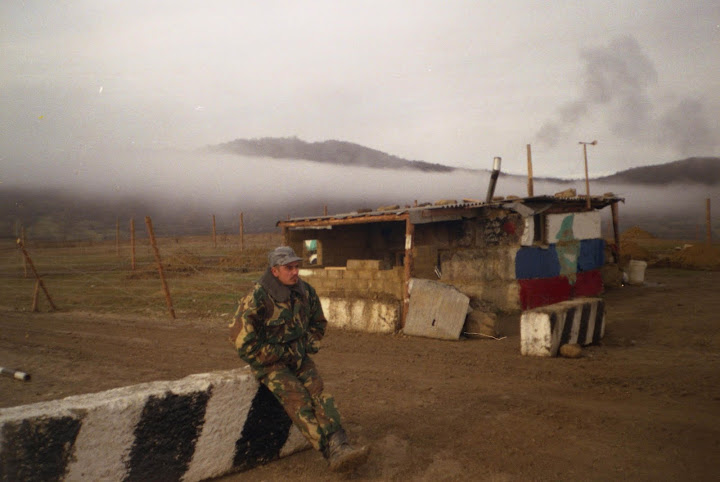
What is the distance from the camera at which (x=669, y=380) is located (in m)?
6.09

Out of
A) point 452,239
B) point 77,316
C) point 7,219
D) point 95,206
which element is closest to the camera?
point 452,239

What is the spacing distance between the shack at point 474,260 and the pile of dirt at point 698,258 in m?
11.5

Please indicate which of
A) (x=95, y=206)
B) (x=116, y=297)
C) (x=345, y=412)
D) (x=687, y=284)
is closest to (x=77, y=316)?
(x=116, y=297)

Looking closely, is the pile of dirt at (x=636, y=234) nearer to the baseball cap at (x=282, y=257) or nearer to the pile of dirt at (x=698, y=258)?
the pile of dirt at (x=698, y=258)

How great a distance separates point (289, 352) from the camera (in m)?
3.95

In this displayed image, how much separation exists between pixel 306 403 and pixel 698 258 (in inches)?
959

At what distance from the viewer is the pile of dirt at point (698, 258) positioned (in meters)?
22.2

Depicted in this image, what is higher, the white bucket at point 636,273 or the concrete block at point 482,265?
the concrete block at point 482,265

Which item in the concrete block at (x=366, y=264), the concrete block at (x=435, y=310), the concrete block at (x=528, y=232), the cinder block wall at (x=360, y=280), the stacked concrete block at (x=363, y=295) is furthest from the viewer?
the concrete block at (x=366, y=264)

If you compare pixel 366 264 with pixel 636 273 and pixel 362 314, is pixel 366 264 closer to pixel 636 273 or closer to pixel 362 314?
pixel 362 314

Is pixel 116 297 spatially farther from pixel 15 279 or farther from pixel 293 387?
pixel 293 387

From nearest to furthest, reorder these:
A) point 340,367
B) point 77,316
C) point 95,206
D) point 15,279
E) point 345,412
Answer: point 345,412 < point 340,367 < point 77,316 < point 15,279 < point 95,206

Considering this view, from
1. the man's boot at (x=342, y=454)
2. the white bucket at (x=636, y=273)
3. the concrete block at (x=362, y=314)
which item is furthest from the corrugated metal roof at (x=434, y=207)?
the man's boot at (x=342, y=454)

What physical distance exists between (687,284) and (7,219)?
271 ft
